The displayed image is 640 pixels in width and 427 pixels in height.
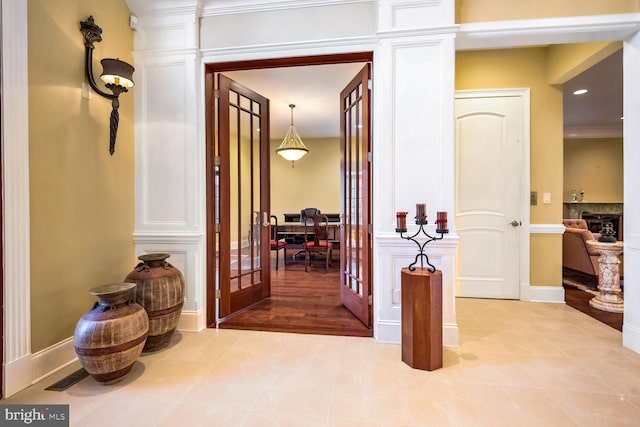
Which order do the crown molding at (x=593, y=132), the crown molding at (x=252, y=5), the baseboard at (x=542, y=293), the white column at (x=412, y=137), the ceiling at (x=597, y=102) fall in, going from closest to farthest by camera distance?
1. the white column at (x=412, y=137)
2. the crown molding at (x=252, y=5)
3. the baseboard at (x=542, y=293)
4. the ceiling at (x=597, y=102)
5. the crown molding at (x=593, y=132)

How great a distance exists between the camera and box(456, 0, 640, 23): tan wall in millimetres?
2320

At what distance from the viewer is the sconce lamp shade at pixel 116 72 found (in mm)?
2256

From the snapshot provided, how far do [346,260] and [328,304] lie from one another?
1.97 feet

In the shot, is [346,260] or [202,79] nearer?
[202,79]

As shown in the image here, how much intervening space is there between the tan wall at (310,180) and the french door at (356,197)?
4788 mm

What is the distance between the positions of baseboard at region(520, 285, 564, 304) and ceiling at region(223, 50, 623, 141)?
292cm

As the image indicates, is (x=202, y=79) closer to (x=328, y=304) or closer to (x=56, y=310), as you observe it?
(x=56, y=310)

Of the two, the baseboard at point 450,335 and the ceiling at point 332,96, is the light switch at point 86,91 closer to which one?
the ceiling at point 332,96

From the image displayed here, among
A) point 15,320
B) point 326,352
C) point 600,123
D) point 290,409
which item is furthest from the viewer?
point 600,123

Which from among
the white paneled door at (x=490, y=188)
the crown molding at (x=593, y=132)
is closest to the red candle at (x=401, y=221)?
the white paneled door at (x=490, y=188)

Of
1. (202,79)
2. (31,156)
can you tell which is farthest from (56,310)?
(202,79)

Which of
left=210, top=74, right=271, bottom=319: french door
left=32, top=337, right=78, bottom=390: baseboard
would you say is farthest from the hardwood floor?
left=32, top=337, right=78, bottom=390: baseboard

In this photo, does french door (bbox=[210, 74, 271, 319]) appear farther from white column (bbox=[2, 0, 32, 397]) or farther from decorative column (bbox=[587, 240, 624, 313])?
decorative column (bbox=[587, 240, 624, 313])

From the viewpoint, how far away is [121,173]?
2611 mm
